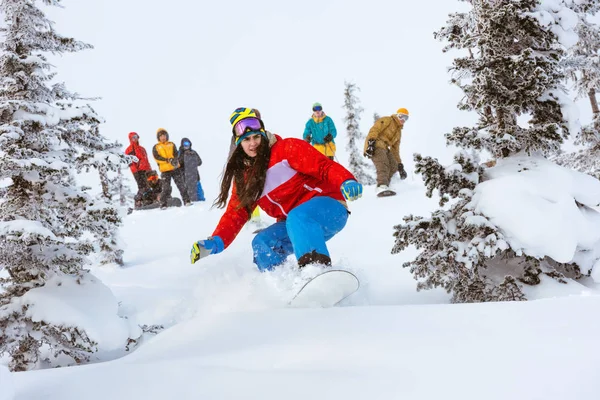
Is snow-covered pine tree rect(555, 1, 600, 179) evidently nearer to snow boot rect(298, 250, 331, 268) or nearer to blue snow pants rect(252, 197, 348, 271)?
blue snow pants rect(252, 197, 348, 271)

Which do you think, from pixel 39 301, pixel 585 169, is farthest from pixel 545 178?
pixel 585 169

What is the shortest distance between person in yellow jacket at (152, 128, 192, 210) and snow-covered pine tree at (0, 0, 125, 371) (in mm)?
10577

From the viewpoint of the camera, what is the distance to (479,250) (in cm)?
400

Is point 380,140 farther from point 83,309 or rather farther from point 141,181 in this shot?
point 141,181

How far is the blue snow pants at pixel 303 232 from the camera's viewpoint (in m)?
3.81

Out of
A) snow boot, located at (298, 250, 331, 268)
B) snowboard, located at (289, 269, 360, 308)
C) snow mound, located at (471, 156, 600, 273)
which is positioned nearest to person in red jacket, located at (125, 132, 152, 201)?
snow boot, located at (298, 250, 331, 268)

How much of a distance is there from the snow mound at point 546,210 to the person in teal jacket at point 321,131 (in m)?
8.85

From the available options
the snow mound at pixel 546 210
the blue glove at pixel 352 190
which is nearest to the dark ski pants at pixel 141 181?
the blue glove at pixel 352 190

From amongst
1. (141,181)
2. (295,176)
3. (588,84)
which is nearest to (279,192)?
(295,176)

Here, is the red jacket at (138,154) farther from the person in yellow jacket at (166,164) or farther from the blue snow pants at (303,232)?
the blue snow pants at (303,232)

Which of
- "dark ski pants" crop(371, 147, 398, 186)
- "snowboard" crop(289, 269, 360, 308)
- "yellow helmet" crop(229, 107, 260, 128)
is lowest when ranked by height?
"dark ski pants" crop(371, 147, 398, 186)

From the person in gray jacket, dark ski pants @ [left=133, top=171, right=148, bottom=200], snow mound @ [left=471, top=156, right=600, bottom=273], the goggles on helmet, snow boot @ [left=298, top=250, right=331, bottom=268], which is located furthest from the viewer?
dark ski pants @ [left=133, top=171, right=148, bottom=200]

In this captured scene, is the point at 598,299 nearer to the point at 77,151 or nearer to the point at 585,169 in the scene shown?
the point at 77,151

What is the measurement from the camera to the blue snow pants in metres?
3.81
